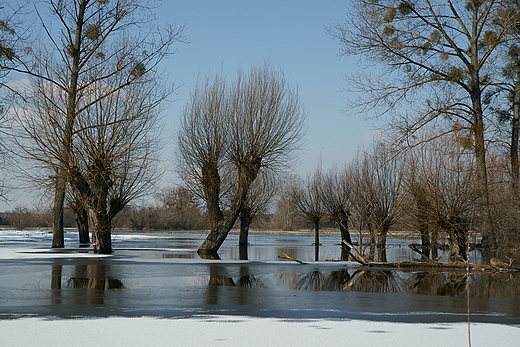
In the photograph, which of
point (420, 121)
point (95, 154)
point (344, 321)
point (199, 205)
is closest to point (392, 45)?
point (420, 121)

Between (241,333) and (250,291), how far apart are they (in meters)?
3.98

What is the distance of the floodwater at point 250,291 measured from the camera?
26.1ft

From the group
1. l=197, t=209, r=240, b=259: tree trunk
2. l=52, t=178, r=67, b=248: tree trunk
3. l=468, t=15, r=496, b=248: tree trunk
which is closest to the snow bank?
l=468, t=15, r=496, b=248: tree trunk

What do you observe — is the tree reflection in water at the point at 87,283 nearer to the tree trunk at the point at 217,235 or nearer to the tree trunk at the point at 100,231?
the tree trunk at the point at 100,231

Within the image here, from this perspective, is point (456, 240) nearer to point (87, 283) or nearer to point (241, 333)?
point (87, 283)

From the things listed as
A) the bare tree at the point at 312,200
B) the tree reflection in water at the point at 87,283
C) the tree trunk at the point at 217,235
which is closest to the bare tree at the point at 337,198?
the bare tree at the point at 312,200

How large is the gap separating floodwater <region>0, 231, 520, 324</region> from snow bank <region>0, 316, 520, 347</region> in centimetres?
54

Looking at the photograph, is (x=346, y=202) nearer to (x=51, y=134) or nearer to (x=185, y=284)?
(x=51, y=134)

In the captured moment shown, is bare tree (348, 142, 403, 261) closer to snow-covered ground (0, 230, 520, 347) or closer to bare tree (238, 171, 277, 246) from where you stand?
bare tree (238, 171, 277, 246)

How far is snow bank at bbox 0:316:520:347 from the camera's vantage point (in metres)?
5.96

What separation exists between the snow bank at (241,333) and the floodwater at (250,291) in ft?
1.77

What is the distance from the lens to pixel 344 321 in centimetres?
726

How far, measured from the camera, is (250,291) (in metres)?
10.4

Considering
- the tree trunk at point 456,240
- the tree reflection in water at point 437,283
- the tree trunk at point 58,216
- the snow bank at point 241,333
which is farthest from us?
the tree trunk at point 58,216
